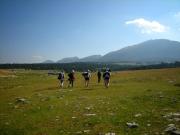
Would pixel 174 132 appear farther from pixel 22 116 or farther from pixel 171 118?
pixel 22 116

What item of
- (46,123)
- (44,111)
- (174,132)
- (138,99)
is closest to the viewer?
(174,132)

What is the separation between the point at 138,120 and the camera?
18000 mm

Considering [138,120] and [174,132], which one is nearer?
[174,132]

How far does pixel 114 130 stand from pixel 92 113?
208 inches

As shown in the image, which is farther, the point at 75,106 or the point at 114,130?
the point at 75,106

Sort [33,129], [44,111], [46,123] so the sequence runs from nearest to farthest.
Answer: [33,129], [46,123], [44,111]

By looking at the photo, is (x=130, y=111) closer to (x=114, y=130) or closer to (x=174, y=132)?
(x=114, y=130)

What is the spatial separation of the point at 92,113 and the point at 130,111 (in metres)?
3.11

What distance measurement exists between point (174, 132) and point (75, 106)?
11.9m

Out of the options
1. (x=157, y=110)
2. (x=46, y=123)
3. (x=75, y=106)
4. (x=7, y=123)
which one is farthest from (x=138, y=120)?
(x=7, y=123)

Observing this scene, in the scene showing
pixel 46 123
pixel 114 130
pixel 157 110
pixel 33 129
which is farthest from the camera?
pixel 157 110

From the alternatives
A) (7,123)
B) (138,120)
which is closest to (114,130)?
(138,120)

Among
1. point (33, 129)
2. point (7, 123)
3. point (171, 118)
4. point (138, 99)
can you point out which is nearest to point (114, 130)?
point (171, 118)

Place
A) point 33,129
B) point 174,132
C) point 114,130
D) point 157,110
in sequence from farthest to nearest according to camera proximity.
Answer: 1. point 157,110
2. point 33,129
3. point 114,130
4. point 174,132
